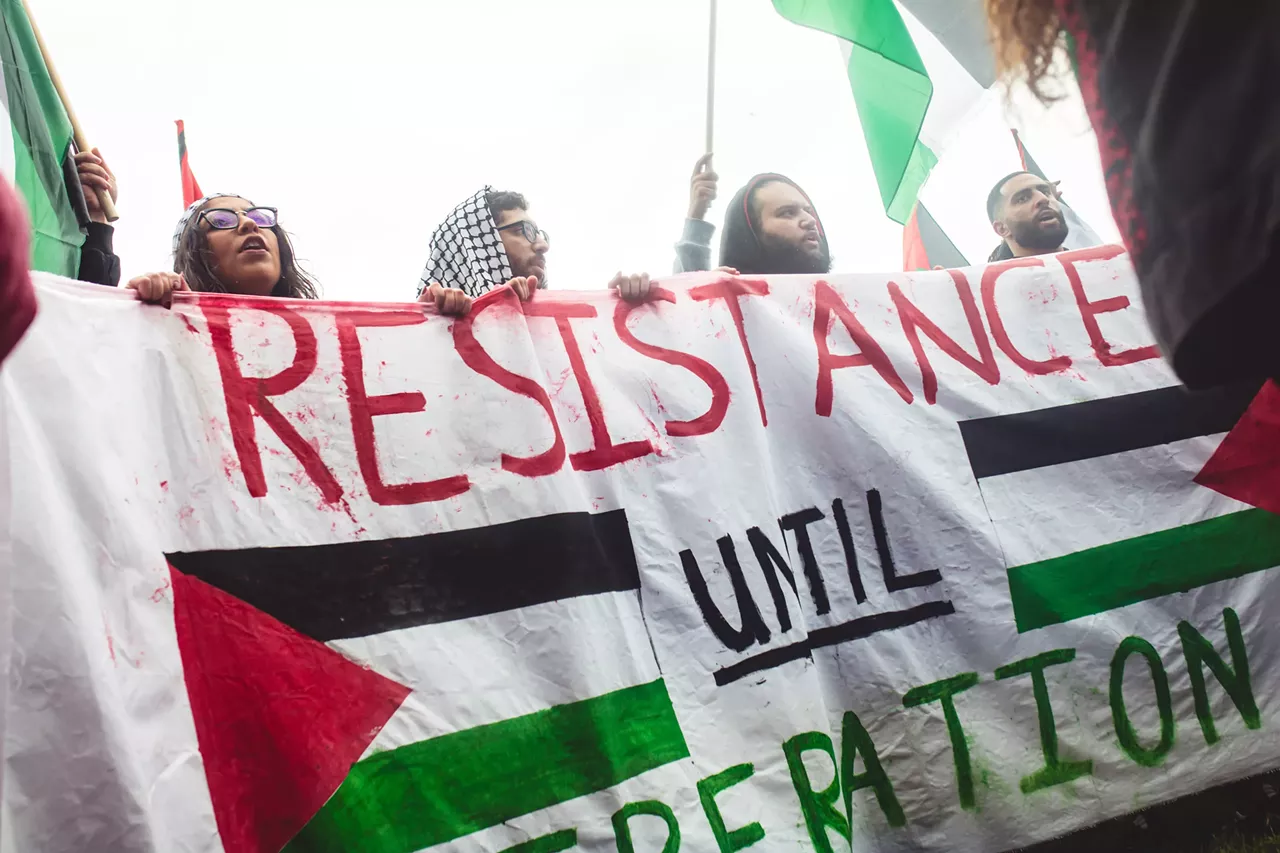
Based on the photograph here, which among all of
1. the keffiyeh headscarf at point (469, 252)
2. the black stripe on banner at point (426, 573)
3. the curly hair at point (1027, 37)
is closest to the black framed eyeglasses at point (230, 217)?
the keffiyeh headscarf at point (469, 252)

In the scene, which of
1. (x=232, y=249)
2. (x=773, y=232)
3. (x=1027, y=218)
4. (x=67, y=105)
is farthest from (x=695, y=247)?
(x=67, y=105)

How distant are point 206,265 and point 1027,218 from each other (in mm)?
3108

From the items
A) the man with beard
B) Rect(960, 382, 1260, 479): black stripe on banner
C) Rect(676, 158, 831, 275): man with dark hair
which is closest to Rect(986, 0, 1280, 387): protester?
Rect(960, 382, 1260, 479): black stripe on banner

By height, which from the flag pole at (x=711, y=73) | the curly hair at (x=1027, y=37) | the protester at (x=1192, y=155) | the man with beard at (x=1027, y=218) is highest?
the flag pole at (x=711, y=73)

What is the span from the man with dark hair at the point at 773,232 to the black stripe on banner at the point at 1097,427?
2.79 ft

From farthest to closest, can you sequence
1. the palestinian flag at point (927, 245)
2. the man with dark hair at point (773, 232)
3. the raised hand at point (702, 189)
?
the palestinian flag at point (927, 245) → the raised hand at point (702, 189) → the man with dark hair at point (773, 232)

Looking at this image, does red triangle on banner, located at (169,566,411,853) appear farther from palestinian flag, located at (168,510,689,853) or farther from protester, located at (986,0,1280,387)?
protester, located at (986,0,1280,387)

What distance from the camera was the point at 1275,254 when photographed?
2.60ft

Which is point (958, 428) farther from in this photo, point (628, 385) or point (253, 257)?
point (253, 257)

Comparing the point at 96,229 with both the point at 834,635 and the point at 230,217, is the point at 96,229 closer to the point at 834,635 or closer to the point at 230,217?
the point at 230,217

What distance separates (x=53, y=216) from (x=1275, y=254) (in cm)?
243

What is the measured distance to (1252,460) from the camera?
7.45 ft

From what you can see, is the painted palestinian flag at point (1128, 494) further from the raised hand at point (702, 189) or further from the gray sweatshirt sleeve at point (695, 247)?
the raised hand at point (702, 189)

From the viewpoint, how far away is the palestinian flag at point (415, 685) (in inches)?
57.0
